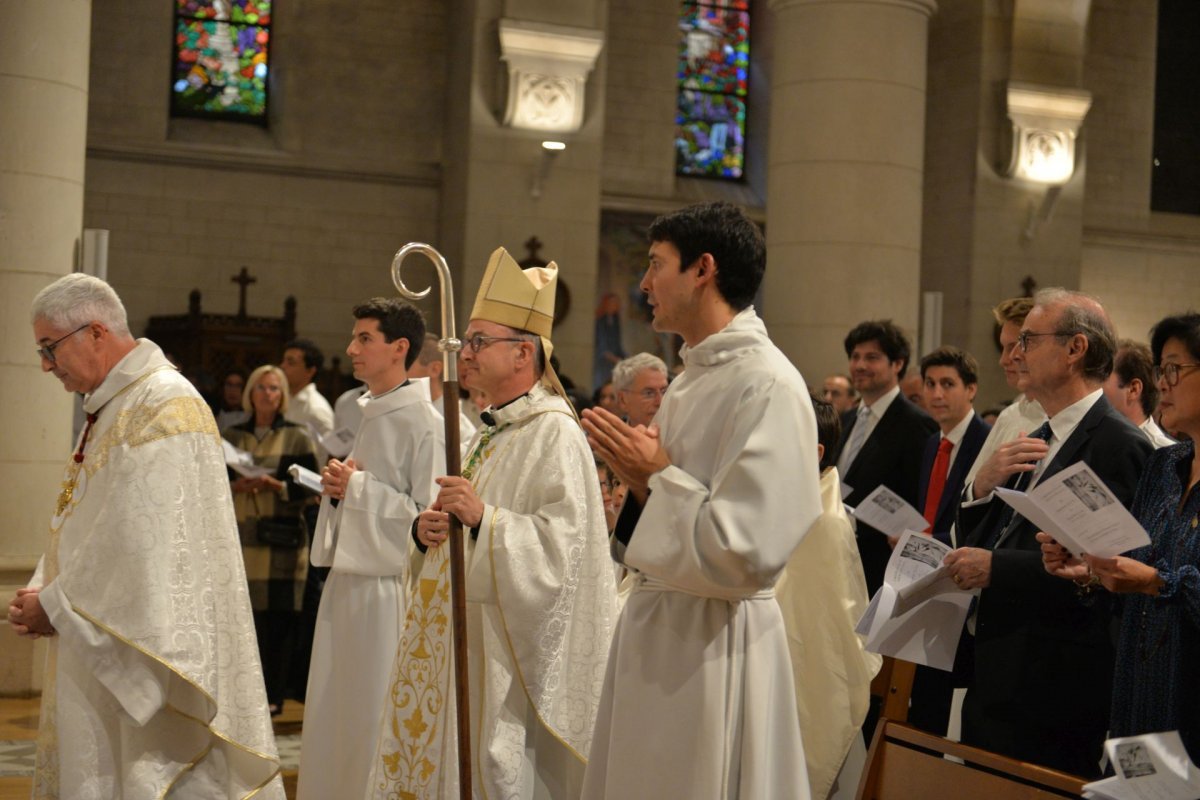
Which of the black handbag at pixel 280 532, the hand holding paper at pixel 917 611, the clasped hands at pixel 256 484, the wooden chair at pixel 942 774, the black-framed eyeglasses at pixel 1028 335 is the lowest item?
the black handbag at pixel 280 532

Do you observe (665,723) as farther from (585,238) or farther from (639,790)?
(585,238)

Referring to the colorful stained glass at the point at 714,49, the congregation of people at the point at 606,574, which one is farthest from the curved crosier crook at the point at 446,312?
the colorful stained glass at the point at 714,49

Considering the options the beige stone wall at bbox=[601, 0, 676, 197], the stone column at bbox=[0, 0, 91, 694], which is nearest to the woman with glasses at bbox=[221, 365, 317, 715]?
the stone column at bbox=[0, 0, 91, 694]


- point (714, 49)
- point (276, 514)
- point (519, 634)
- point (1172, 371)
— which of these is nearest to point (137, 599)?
point (519, 634)

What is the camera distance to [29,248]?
7094 mm

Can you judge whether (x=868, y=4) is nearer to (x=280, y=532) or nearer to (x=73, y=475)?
(x=280, y=532)

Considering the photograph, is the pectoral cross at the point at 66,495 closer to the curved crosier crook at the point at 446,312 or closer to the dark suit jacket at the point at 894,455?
the curved crosier crook at the point at 446,312

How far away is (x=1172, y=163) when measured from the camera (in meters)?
16.0

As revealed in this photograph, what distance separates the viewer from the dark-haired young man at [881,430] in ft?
18.8

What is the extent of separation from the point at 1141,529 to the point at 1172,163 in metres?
14.4

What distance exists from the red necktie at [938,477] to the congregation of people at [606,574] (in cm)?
1

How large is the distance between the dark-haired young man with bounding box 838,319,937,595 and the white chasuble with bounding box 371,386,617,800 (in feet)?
6.53

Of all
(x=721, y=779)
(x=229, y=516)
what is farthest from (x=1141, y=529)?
(x=229, y=516)

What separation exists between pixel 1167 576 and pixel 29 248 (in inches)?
230
